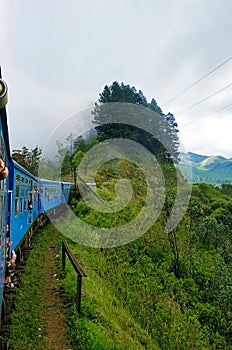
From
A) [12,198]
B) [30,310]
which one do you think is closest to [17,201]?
[12,198]

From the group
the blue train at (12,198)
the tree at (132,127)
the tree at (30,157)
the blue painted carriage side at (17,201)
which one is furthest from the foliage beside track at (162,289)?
the tree at (30,157)

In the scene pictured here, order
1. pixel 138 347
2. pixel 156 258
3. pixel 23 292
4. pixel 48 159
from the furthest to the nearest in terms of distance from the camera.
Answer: pixel 48 159, pixel 156 258, pixel 23 292, pixel 138 347

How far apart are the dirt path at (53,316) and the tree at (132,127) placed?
35.4 feet

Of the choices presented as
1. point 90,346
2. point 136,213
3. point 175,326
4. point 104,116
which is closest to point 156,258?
point 136,213

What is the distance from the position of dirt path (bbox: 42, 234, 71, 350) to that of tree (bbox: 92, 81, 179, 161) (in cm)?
1080

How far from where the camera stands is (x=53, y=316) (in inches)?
201

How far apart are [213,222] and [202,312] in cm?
329

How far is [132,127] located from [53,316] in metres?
21.7

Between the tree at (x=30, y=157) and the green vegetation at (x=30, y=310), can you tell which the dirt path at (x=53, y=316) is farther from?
the tree at (x=30, y=157)

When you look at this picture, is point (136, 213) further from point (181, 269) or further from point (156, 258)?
point (181, 269)

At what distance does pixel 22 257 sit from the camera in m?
8.32

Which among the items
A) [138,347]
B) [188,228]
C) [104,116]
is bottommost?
[138,347]

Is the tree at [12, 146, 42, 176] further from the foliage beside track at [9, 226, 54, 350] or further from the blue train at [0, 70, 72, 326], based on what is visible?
the foliage beside track at [9, 226, 54, 350]

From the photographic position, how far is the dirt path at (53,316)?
14.1 feet
